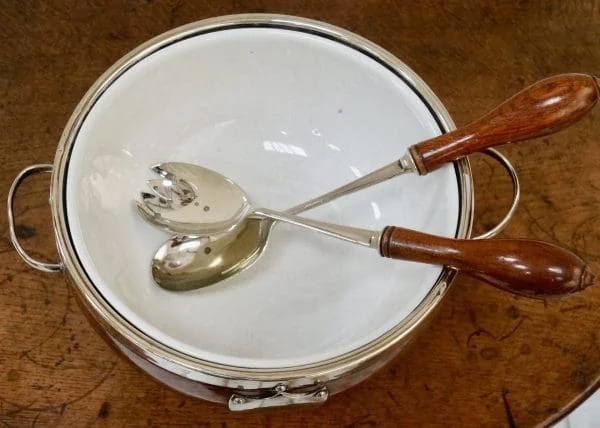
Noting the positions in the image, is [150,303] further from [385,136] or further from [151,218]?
[385,136]

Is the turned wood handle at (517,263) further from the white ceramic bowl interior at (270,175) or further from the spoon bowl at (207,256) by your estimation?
the spoon bowl at (207,256)

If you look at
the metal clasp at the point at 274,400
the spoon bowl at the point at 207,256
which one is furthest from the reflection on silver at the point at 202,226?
the metal clasp at the point at 274,400

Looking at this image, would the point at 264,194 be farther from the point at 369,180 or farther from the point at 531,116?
the point at 531,116

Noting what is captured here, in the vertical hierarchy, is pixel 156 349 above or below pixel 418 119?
below

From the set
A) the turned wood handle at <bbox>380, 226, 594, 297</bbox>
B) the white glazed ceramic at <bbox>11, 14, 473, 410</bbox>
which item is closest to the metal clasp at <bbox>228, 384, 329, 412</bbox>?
the white glazed ceramic at <bbox>11, 14, 473, 410</bbox>

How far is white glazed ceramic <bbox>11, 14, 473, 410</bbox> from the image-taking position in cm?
44

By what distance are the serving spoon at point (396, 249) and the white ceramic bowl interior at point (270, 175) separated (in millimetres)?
21

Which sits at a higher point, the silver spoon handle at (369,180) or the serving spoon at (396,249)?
the silver spoon handle at (369,180)

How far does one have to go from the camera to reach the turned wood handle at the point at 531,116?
469mm

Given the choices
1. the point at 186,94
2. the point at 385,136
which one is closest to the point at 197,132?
the point at 186,94

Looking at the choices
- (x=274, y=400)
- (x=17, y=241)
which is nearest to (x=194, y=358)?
(x=274, y=400)

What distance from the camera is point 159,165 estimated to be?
56 cm

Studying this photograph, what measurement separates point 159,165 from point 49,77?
0.13 metres

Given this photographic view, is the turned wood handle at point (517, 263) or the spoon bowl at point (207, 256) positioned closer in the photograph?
the turned wood handle at point (517, 263)
